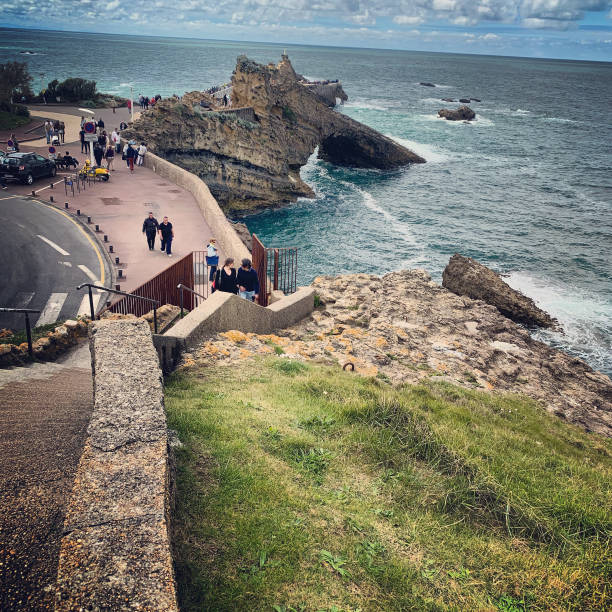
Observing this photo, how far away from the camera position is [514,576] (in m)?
5.09

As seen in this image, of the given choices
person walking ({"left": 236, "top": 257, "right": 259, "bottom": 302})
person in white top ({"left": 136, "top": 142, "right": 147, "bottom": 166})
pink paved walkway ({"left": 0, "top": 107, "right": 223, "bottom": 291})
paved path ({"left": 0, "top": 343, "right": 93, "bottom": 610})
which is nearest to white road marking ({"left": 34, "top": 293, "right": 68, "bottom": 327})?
pink paved walkway ({"left": 0, "top": 107, "right": 223, "bottom": 291})

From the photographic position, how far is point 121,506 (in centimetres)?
408

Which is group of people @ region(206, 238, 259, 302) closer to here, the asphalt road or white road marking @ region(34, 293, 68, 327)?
the asphalt road

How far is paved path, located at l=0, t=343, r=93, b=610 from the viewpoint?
3885 millimetres

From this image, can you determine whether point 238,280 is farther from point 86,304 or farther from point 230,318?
point 86,304

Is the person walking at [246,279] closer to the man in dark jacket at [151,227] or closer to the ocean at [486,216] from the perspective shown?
the man in dark jacket at [151,227]

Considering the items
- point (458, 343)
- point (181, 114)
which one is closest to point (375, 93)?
point (181, 114)

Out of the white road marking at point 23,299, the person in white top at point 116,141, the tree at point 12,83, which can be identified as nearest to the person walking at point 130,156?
the person in white top at point 116,141

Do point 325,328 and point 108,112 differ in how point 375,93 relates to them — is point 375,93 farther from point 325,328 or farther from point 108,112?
point 325,328

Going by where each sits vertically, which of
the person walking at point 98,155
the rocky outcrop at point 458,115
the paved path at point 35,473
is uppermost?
the rocky outcrop at point 458,115

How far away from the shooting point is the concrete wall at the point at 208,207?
17297 mm

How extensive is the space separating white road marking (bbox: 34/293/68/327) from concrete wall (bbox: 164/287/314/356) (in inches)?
205

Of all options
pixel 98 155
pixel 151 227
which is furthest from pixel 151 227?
pixel 98 155

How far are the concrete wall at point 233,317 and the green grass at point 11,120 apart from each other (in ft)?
102
